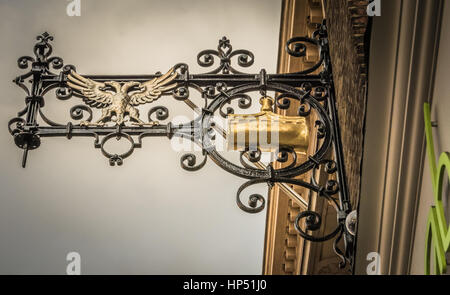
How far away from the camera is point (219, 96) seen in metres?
4.66

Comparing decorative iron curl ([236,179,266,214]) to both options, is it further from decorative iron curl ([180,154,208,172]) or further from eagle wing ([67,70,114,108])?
eagle wing ([67,70,114,108])

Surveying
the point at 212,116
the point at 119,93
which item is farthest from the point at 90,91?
the point at 212,116

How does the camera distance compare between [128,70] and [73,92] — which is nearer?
[73,92]

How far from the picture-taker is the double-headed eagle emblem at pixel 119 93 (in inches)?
186

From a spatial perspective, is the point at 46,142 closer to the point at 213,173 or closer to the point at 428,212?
the point at 213,173

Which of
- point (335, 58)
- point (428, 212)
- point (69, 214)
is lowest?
point (69, 214)

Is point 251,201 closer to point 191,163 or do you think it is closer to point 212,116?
point 191,163

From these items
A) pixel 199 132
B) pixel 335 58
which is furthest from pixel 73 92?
pixel 335 58

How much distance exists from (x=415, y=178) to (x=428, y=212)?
20 centimetres

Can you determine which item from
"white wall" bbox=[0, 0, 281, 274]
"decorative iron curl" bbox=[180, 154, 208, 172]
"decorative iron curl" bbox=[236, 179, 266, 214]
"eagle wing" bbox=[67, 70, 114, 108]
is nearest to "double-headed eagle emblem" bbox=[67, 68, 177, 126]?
"eagle wing" bbox=[67, 70, 114, 108]

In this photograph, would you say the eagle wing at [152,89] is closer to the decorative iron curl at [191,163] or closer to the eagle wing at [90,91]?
the eagle wing at [90,91]

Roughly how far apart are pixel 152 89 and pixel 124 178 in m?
3.31

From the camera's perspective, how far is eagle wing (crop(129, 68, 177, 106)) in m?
4.81

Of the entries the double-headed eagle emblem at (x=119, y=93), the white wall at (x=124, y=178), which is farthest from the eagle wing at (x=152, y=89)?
the white wall at (x=124, y=178)
